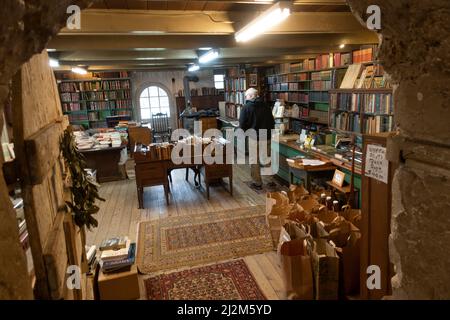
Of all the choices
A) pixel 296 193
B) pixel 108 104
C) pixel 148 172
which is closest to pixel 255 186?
pixel 148 172

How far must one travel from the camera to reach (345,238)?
8.95 feet

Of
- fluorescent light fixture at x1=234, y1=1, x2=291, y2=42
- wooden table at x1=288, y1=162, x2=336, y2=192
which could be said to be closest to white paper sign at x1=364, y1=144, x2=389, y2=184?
fluorescent light fixture at x1=234, y1=1, x2=291, y2=42

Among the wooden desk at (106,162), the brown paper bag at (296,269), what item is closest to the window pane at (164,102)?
the wooden desk at (106,162)

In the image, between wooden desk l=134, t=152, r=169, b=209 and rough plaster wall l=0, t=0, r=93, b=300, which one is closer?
rough plaster wall l=0, t=0, r=93, b=300

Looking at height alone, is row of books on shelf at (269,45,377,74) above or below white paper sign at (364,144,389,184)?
above

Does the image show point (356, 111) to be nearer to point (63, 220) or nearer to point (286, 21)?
point (286, 21)

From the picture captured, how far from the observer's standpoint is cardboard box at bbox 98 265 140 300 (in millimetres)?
2705

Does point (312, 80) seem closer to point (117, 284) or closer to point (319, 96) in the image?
point (319, 96)

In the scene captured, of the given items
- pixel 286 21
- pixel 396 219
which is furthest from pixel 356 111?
pixel 396 219

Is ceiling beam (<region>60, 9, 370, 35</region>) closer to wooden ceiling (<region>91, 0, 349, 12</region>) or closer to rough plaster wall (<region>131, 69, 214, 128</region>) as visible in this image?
wooden ceiling (<region>91, 0, 349, 12</region>)

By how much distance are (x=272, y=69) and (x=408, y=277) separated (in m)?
8.69

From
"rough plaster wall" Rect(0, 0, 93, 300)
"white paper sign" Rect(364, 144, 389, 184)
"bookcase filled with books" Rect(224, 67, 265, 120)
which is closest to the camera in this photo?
"rough plaster wall" Rect(0, 0, 93, 300)

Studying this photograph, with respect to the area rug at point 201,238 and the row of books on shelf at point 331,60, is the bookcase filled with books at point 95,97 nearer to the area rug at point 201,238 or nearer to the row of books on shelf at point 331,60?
the row of books on shelf at point 331,60

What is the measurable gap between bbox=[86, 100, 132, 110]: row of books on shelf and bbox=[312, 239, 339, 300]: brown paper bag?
9447 millimetres
